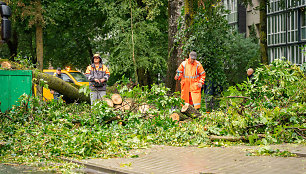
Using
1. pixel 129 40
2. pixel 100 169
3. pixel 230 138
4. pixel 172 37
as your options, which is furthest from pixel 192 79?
pixel 129 40

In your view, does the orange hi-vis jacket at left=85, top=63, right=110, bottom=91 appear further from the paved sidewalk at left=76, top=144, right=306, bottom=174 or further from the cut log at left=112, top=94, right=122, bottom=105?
the paved sidewalk at left=76, top=144, right=306, bottom=174

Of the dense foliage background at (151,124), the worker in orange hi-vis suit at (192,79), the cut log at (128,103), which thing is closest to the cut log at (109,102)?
the cut log at (128,103)

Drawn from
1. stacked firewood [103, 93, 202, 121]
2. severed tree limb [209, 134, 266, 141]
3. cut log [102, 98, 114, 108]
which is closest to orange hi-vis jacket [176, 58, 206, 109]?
stacked firewood [103, 93, 202, 121]

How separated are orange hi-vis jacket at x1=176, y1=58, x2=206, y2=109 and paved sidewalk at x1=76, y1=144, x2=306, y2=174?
5.09 metres

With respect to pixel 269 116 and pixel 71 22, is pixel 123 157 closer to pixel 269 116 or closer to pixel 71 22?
pixel 269 116

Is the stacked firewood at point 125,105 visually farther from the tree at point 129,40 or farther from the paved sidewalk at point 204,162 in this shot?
the tree at point 129,40

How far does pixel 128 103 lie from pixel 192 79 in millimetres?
2718

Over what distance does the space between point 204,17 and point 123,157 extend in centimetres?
898

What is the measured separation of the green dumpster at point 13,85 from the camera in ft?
39.4

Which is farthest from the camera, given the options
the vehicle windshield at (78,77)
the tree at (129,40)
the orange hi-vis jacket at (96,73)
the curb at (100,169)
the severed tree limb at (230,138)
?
the vehicle windshield at (78,77)

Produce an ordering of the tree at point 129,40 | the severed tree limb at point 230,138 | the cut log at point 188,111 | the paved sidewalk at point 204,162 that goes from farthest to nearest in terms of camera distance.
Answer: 1. the tree at point 129,40
2. the cut log at point 188,111
3. the severed tree limb at point 230,138
4. the paved sidewalk at point 204,162

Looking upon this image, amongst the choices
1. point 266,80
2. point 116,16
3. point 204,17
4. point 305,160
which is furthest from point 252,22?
point 305,160

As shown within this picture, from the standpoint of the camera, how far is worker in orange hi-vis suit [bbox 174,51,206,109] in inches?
564

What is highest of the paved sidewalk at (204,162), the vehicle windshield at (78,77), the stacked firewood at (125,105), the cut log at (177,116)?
the vehicle windshield at (78,77)
